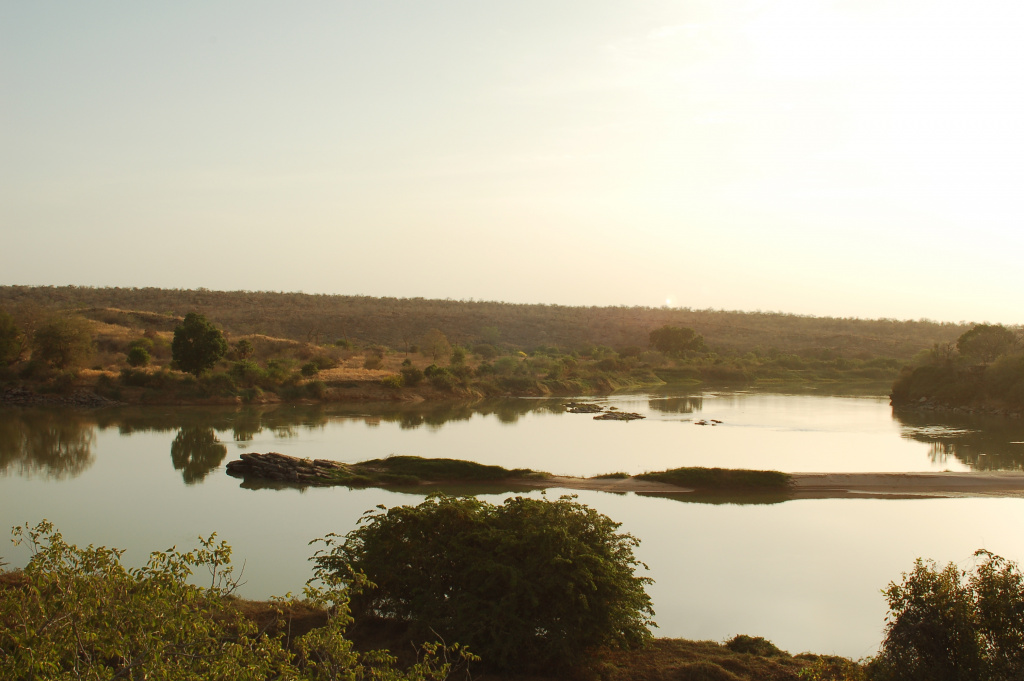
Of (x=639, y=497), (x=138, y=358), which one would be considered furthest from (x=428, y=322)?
(x=639, y=497)

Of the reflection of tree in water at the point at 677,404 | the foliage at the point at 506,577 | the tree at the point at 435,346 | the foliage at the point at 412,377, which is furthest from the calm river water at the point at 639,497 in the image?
the tree at the point at 435,346

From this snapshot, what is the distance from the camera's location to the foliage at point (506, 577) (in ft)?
32.8

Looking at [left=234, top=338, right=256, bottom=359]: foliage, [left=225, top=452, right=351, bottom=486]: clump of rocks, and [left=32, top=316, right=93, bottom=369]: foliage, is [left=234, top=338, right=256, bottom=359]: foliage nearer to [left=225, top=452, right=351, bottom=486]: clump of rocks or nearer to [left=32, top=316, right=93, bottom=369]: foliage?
[left=32, top=316, right=93, bottom=369]: foliage

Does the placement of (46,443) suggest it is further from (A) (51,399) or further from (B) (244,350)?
(B) (244,350)

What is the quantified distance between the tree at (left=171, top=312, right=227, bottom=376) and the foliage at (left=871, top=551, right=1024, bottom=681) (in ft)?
136

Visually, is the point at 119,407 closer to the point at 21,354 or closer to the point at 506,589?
the point at 21,354

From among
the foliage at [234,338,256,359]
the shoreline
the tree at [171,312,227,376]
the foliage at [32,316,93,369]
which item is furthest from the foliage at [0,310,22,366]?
the shoreline

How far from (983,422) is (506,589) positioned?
129 feet

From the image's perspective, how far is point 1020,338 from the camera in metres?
53.5

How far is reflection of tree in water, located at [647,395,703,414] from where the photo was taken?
44.8 m

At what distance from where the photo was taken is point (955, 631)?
311 inches

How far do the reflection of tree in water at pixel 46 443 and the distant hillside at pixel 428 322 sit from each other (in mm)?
30948

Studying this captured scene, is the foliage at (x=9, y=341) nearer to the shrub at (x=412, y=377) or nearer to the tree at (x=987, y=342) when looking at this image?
the shrub at (x=412, y=377)

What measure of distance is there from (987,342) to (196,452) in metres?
49.3
